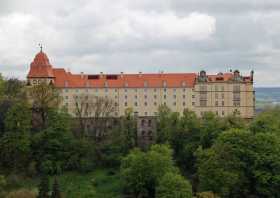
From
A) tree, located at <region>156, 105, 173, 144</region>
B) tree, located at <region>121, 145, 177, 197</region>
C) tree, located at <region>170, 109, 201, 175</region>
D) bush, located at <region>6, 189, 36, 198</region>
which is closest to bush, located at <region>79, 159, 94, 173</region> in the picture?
tree, located at <region>156, 105, 173, 144</region>

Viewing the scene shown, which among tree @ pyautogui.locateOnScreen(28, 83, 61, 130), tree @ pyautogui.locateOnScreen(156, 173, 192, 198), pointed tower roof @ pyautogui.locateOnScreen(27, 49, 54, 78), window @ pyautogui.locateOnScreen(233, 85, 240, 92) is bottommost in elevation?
tree @ pyautogui.locateOnScreen(156, 173, 192, 198)

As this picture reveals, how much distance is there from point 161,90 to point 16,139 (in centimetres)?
2513

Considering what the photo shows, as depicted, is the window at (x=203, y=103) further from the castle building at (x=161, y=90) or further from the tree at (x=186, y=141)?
the tree at (x=186, y=141)

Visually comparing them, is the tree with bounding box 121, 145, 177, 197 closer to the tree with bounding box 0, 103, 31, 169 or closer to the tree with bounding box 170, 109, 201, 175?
the tree with bounding box 170, 109, 201, 175

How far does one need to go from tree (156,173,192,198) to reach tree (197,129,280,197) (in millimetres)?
3788

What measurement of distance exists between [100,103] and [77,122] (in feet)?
13.9

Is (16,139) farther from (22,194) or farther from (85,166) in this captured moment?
(22,194)

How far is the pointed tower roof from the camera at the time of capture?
96.1m

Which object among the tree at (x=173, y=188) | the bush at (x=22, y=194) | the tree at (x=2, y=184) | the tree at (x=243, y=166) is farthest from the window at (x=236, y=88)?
the bush at (x=22, y=194)

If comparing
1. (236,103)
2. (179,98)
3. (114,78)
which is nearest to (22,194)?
(114,78)

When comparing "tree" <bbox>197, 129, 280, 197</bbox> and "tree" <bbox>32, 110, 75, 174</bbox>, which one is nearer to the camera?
"tree" <bbox>197, 129, 280, 197</bbox>

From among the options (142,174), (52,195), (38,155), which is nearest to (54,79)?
(38,155)

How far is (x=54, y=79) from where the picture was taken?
97.2 meters

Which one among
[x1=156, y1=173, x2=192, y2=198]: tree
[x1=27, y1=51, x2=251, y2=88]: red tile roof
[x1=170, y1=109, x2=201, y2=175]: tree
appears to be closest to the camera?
[x1=156, y1=173, x2=192, y2=198]: tree
